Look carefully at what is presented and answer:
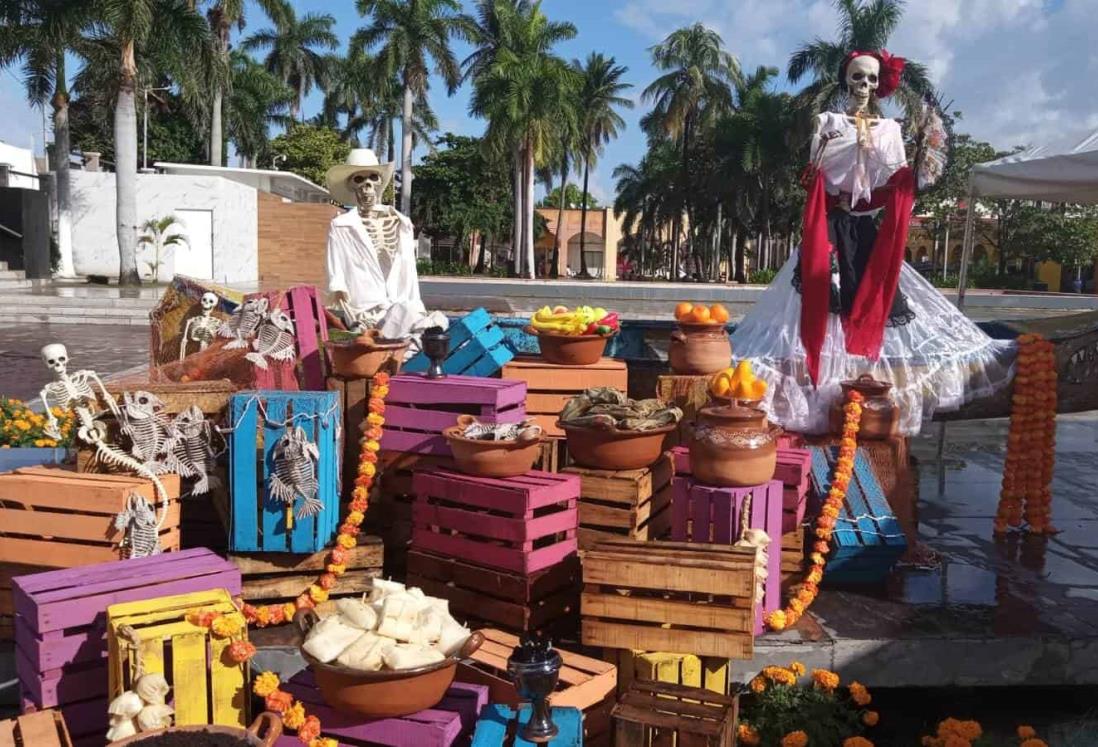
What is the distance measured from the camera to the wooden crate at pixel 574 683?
3.59 metres

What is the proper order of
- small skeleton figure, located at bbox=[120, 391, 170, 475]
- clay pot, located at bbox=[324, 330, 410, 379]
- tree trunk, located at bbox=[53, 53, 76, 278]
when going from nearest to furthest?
small skeleton figure, located at bbox=[120, 391, 170, 475] < clay pot, located at bbox=[324, 330, 410, 379] < tree trunk, located at bbox=[53, 53, 76, 278]

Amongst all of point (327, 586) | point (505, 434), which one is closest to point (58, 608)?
point (327, 586)

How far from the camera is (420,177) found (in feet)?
167

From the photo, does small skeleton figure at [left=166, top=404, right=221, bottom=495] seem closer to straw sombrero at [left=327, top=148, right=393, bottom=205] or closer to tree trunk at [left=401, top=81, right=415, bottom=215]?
straw sombrero at [left=327, top=148, right=393, bottom=205]

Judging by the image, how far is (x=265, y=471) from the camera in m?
4.52

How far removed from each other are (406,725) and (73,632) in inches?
55.6

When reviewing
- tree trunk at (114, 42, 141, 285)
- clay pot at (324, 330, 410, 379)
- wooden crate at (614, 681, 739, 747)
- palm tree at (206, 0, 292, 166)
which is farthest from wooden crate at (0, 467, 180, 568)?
palm tree at (206, 0, 292, 166)

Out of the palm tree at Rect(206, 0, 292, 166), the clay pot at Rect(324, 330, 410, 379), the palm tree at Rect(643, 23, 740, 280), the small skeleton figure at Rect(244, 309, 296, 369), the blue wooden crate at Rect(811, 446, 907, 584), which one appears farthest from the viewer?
the palm tree at Rect(643, 23, 740, 280)

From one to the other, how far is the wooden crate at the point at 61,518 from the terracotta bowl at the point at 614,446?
6.88ft

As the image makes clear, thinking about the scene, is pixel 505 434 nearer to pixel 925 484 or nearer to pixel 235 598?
pixel 235 598

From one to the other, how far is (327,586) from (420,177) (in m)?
48.2

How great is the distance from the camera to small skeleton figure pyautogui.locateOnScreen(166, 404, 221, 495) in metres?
4.68

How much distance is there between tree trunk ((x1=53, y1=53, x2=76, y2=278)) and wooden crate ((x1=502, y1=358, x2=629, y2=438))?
2703 centimetres

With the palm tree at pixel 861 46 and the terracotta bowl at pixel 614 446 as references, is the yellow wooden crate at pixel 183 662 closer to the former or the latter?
the terracotta bowl at pixel 614 446
